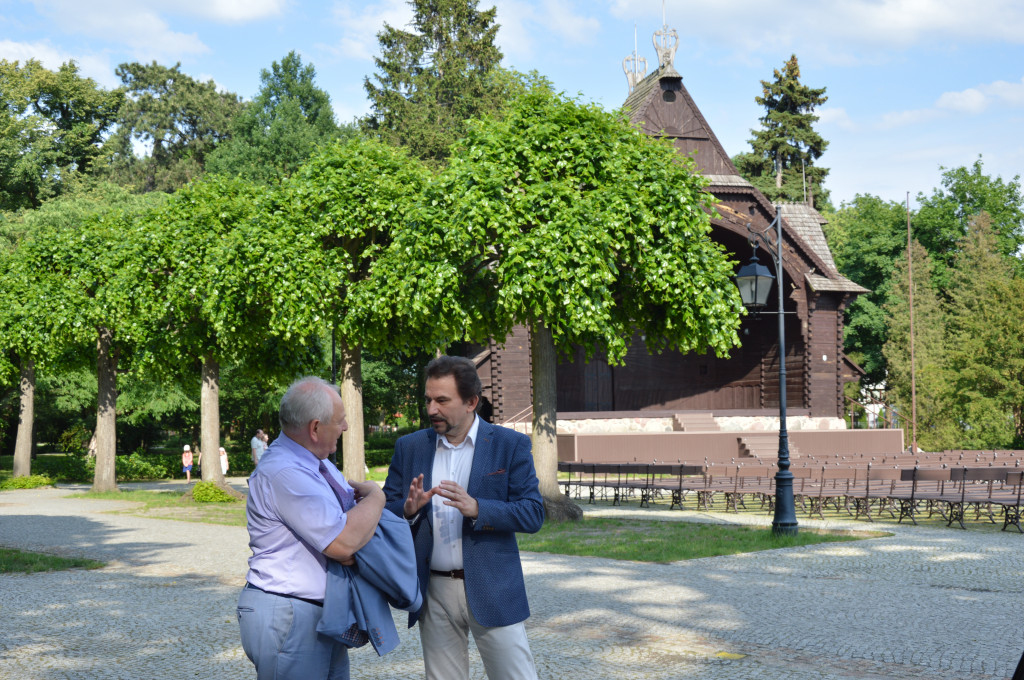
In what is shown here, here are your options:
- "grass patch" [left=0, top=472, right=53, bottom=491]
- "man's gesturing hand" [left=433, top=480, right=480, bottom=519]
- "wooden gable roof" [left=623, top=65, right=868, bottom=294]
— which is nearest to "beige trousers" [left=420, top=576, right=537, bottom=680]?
"man's gesturing hand" [left=433, top=480, right=480, bottom=519]

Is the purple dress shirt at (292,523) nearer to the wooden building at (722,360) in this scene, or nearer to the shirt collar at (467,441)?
the shirt collar at (467,441)

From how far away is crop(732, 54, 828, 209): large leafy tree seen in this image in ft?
234

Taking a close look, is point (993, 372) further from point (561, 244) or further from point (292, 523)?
point (292, 523)

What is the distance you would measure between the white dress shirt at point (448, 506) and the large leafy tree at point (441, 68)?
49.1 metres

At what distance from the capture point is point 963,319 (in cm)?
4500

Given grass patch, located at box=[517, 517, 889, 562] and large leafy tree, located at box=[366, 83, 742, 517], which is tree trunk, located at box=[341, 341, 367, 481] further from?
grass patch, located at box=[517, 517, 889, 562]

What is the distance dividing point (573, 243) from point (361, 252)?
305 inches

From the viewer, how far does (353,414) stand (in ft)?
68.9

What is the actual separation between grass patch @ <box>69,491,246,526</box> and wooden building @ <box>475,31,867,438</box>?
42.9ft

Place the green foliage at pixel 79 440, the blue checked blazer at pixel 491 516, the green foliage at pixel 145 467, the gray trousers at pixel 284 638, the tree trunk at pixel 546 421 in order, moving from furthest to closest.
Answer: the green foliage at pixel 79 440 < the green foliage at pixel 145 467 < the tree trunk at pixel 546 421 < the blue checked blazer at pixel 491 516 < the gray trousers at pixel 284 638

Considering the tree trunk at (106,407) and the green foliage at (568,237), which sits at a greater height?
the green foliage at (568,237)

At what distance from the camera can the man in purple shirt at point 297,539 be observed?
357 cm

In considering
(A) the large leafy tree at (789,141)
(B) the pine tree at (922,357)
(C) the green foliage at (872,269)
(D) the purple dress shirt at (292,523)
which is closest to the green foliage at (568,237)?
(D) the purple dress shirt at (292,523)

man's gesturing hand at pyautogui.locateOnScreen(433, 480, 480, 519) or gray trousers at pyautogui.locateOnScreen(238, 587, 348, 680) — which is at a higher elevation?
man's gesturing hand at pyautogui.locateOnScreen(433, 480, 480, 519)
